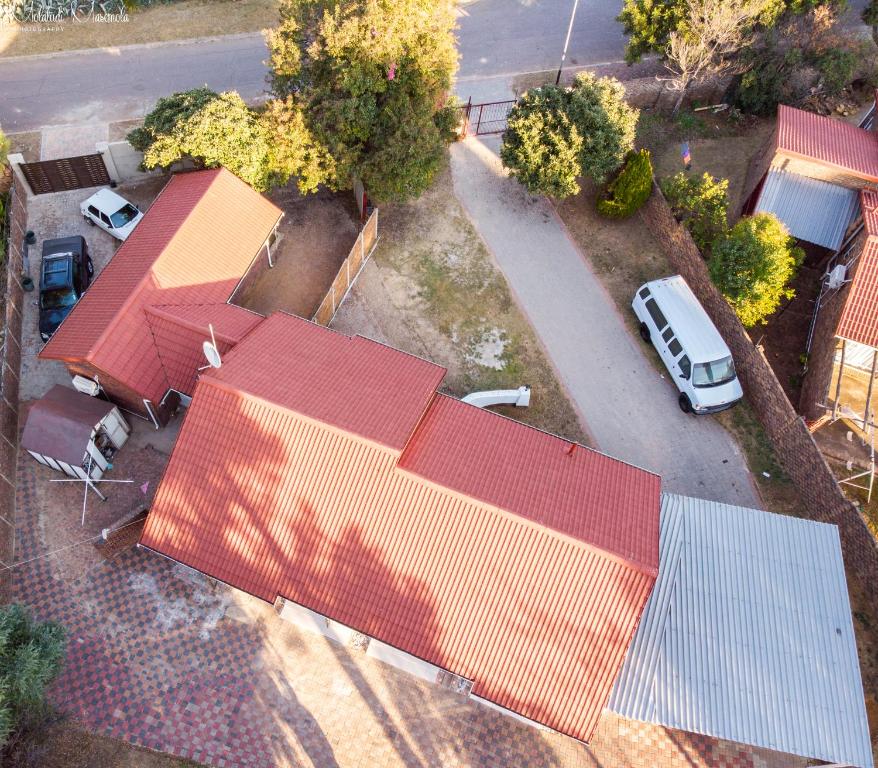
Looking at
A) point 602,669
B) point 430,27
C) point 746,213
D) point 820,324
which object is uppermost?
point 430,27

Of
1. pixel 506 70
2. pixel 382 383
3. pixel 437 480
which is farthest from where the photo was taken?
pixel 506 70

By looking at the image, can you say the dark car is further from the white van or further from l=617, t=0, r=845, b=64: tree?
l=617, t=0, r=845, b=64: tree

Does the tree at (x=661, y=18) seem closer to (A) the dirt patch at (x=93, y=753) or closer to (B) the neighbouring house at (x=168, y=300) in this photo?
(B) the neighbouring house at (x=168, y=300)

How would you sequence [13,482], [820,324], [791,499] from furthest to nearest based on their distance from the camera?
[820,324] < [791,499] < [13,482]

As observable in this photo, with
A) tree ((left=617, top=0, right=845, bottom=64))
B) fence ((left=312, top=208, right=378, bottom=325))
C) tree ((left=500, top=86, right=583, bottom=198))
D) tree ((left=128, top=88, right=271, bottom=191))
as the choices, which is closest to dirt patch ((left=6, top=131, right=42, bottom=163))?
tree ((left=128, top=88, right=271, bottom=191))

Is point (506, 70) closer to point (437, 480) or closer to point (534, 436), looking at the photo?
point (534, 436)

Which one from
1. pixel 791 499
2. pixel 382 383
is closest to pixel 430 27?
pixel 382 383

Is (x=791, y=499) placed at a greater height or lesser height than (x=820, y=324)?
lesser

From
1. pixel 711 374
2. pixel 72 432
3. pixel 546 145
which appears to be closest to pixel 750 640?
pixel 711 374

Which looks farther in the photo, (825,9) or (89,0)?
(89,0)
